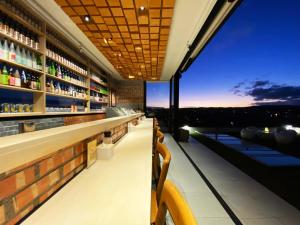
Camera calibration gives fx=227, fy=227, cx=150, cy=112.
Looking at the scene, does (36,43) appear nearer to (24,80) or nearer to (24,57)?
(24,57)

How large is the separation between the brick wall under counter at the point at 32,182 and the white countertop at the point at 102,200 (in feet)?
0.15

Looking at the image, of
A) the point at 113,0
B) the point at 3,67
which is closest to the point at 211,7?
the point at 113,0

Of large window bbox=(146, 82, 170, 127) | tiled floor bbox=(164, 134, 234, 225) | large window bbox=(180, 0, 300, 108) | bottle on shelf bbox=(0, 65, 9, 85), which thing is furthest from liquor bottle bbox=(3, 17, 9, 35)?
large window bbox=(180, 0, 300, 108)

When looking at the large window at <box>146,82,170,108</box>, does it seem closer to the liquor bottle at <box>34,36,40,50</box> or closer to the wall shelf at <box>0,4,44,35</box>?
the liquor bottle at <box>34,36,40,50</box>

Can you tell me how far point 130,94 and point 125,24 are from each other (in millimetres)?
7443

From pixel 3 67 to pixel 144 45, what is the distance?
3.04m

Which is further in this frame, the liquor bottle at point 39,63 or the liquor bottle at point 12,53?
the liquor bottle at point 39,63

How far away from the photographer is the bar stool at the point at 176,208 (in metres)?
0.69

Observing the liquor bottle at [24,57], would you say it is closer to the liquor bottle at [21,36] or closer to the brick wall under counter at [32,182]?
the liquor bottle at [21,36]

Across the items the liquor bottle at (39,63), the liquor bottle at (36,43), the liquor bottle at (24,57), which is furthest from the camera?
the liquor bottle at (39,63)

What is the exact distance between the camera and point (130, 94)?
11.5m

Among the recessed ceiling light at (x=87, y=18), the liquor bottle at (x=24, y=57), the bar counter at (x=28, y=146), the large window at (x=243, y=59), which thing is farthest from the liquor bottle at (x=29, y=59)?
the large window at (x=243, y=59)

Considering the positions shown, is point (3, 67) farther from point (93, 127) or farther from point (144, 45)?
point (144, 45)

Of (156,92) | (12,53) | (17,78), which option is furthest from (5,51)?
(156,92)
